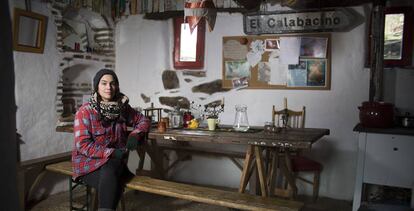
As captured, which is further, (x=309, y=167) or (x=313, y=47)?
(x=313, y=47)

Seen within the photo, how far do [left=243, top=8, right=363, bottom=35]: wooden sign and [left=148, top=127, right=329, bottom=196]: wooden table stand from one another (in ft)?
4.45

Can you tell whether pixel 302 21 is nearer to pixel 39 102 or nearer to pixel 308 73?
pixel 308 73

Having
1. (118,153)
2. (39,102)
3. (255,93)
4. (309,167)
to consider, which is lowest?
(309,167)

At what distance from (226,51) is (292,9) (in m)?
0.96

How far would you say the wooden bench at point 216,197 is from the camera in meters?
2.63

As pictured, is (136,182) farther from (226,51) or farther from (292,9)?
(292,9)

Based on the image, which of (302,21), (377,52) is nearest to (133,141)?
(302,21)

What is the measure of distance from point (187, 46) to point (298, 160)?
6.78ft

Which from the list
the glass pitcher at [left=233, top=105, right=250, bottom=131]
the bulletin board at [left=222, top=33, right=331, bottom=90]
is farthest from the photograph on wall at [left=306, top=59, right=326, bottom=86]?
the glass pitcher at [left=233, top=105, right=250, bottom=131]

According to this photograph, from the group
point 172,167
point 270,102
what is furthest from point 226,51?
point 172,167

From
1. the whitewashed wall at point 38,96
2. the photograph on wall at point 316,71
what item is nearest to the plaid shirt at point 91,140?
the whitewashed wall at point 38,96

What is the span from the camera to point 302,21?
421 cm

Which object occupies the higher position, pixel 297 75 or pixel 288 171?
pixel 297 75

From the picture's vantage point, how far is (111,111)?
304 cm
